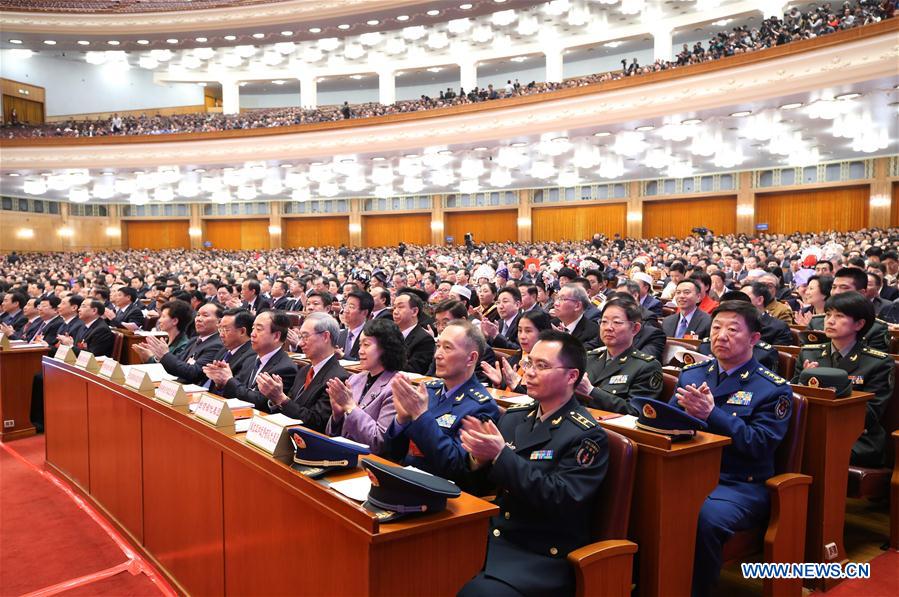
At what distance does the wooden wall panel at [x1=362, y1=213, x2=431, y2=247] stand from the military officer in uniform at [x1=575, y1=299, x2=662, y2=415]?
25.3 m

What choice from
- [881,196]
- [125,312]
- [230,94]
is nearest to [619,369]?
[125,312]

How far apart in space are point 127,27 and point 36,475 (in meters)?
24.4

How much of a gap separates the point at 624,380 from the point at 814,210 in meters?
20.9

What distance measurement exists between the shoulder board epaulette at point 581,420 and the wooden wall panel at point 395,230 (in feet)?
87.3

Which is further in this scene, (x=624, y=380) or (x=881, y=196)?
(x=881, y=196)

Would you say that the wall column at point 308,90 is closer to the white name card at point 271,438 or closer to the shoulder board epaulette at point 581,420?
the white name card at point 271,438

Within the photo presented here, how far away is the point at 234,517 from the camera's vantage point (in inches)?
91.5

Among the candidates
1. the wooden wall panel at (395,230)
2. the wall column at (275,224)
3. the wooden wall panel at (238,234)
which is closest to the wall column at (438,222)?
the wooden wall panel at (395,230)

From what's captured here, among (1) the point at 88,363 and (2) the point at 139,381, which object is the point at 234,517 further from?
(1) the point at 88,363

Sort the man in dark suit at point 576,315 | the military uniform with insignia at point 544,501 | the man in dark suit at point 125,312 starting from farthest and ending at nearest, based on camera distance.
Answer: the man in dark suit at point 125,312, the man in dark suit at point 576,315, the military uniform with insignia at point 544,501

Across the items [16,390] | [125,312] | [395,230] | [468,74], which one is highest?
[468,74]

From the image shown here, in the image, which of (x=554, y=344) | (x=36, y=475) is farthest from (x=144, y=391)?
(x=554, y=344)

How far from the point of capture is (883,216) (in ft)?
61.5

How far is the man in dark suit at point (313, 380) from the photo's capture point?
3.05 meters
